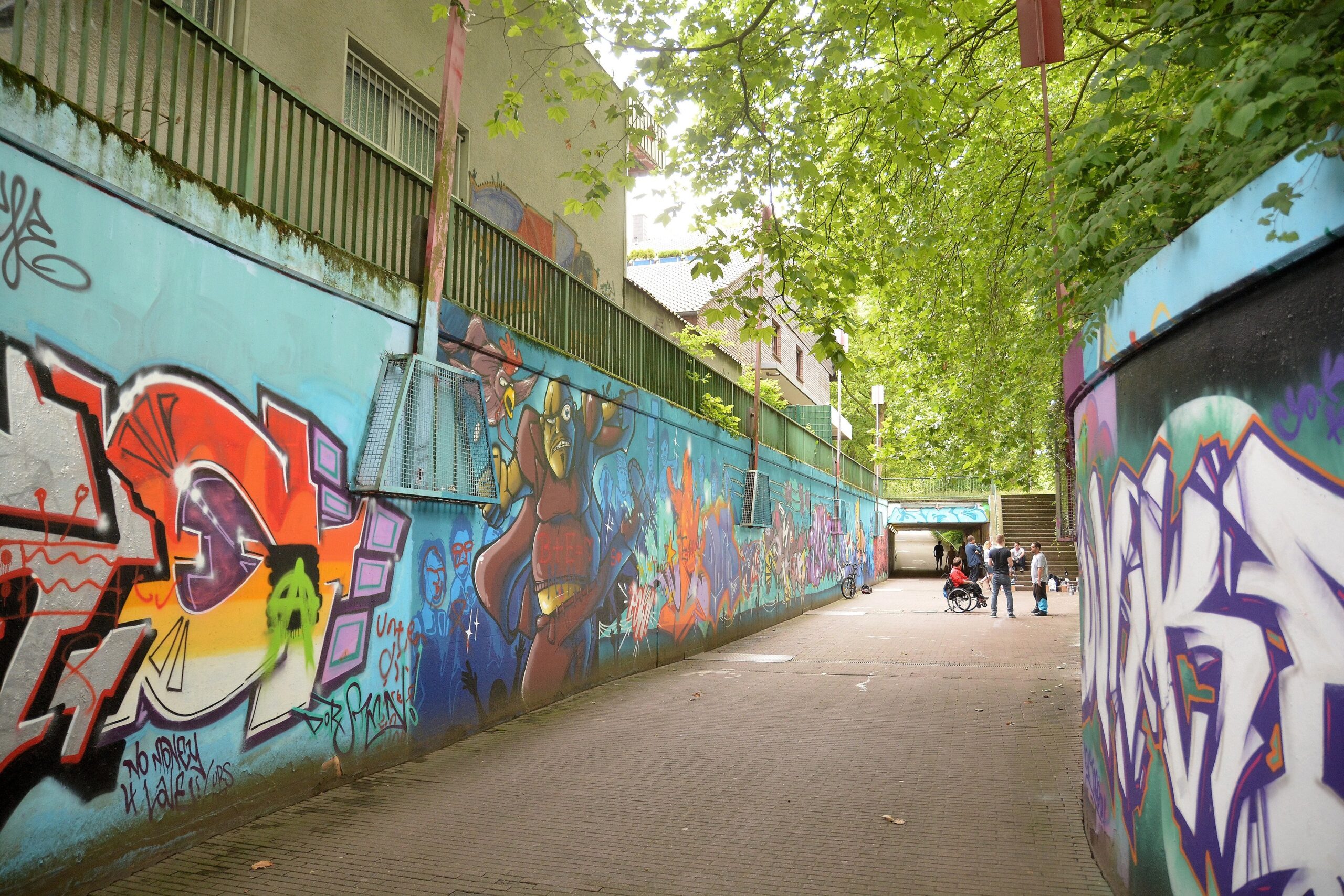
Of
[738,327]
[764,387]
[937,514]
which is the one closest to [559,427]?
[764,387]

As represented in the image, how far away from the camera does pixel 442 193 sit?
706 centimetres

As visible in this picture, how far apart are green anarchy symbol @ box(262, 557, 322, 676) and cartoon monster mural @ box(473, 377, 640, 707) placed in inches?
79.8

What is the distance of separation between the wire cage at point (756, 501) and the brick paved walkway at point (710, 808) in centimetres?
621

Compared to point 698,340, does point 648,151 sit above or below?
above

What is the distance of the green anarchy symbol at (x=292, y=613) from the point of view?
212 inches

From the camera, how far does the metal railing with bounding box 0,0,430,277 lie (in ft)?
15.5

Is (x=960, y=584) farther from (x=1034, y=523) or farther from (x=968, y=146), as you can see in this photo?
(x=1034, y=523)

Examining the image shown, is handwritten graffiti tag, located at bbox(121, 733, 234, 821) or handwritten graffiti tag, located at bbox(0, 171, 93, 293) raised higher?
handwritten graffiti tag, located at bbox(0, 171, 93, 293)

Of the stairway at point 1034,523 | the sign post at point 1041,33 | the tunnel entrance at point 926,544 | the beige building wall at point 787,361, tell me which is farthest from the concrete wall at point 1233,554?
the tunnel entrance at point 926,544

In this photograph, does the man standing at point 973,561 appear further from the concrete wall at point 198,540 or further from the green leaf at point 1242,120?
the green leaf at point 1242,120

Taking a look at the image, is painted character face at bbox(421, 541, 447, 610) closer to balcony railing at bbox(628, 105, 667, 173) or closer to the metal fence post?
the metal fence post

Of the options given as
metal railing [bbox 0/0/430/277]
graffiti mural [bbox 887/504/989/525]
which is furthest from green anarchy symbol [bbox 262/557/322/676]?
graffiti mural [bbox 887/504/989/525]

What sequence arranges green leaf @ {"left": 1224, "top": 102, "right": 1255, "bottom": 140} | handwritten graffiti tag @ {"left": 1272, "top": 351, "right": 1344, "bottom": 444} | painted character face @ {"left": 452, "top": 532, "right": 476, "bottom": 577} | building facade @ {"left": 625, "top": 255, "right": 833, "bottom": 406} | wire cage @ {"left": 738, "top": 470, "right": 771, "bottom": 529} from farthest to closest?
building facade @ {"left": 625, "top": 255, "right": 833, "bottom": 406}, wire cage @ {"left": 738, "top": 470, "right": 771, "bottom": 529}, painted character face @ {"left": 452, "top": 532, "right": 476, "bottom": 577}, green leaf @ {"left": 1224, "top": 102, "right": 1255, "bottom": 140}, handwritten graffiti tag @ {"left": 1272, "top": 351, "right": 1344, "bottom": 444}

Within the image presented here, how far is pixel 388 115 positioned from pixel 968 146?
772 cm
